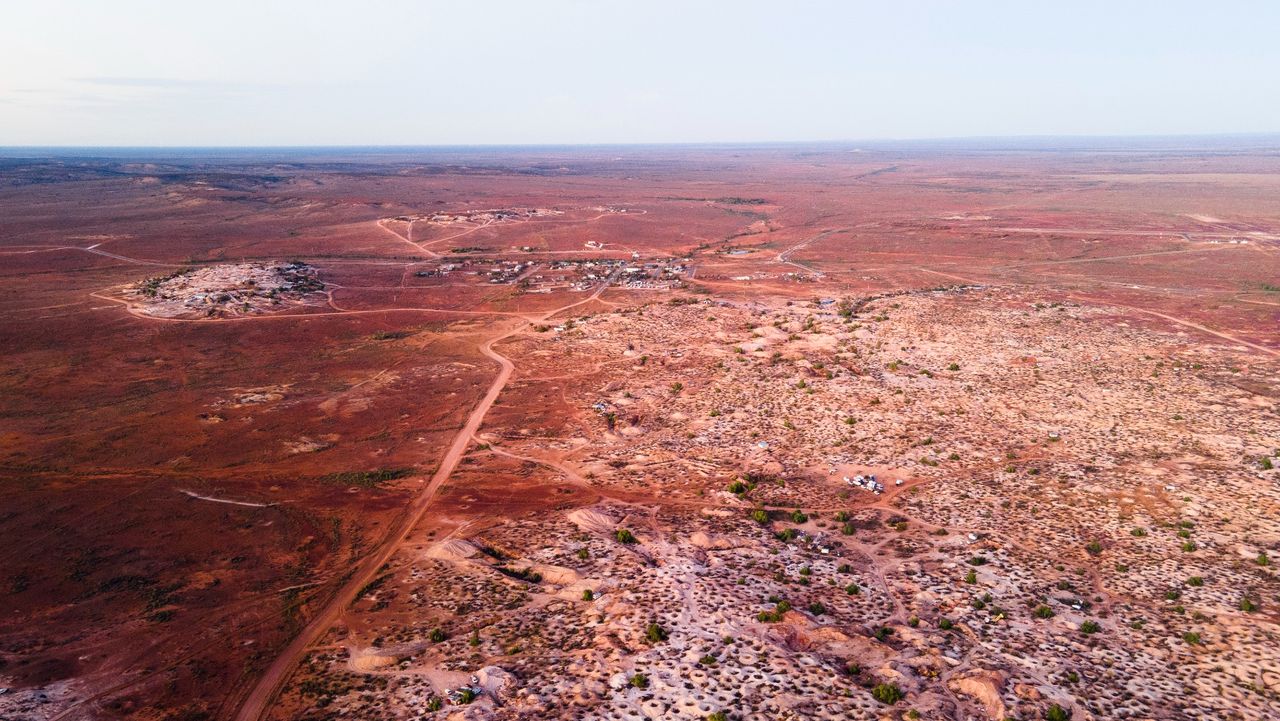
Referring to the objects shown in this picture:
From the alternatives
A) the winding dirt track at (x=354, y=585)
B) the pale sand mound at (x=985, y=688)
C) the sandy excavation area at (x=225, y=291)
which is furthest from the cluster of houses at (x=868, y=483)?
the sandy excavation area at (x=225, y=291)

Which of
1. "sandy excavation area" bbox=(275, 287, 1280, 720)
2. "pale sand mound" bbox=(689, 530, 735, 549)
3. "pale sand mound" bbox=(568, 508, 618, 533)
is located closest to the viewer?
"sandy excavation area" bbox=(275, 287, 1280, 720)

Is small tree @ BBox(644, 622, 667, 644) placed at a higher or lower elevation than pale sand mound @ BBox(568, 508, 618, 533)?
lower

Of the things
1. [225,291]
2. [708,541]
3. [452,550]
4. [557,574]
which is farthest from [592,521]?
[225,291]

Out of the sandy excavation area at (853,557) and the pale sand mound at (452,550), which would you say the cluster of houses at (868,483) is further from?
the pale sand mound at (452,550)

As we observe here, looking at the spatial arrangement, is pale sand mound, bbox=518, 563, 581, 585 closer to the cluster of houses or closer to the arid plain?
the arid plain

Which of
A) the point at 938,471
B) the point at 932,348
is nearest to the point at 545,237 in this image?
the point at 932,348

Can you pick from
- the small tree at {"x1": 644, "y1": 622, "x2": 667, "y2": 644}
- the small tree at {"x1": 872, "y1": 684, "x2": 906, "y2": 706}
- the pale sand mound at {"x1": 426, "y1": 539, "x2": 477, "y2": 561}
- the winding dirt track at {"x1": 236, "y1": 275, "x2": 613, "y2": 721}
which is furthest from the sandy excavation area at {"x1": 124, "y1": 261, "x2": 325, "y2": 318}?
the small tree at {"x1": 872, "y1": 684, "x2": 906, "y2": 706}

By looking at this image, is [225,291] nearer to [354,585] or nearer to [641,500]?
[354,585]
